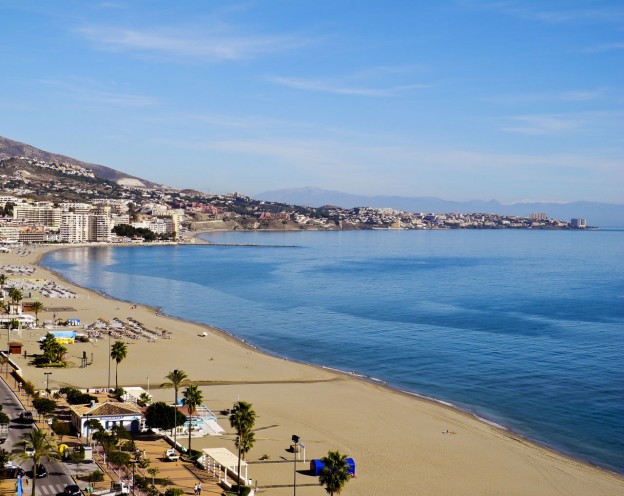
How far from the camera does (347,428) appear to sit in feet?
81.9

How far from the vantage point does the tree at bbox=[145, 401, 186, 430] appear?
22.0m

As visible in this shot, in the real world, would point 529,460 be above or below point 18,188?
below

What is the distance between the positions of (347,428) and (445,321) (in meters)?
24.3

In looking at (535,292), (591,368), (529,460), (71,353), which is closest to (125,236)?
(535,292)

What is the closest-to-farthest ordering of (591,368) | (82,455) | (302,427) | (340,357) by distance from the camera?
1. (82,455)
2. (302,427)
3. (591,368)
4. (340,357)

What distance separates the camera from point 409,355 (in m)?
36.9

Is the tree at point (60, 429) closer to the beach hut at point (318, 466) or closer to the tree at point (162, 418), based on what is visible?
the tree at point (162, 418)

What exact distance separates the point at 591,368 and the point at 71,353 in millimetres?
24648

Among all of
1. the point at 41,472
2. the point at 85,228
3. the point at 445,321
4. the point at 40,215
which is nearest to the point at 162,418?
the point at 41,472

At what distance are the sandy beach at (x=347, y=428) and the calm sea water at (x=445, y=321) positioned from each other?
1836mm

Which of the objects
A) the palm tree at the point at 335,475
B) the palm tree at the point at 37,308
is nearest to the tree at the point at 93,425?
the palm tree at the point at 335,475

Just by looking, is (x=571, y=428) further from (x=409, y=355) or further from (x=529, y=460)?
(x=409, y=355)

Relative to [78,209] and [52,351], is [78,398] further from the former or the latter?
[78,209]

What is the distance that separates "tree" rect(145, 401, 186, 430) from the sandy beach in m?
0.96
